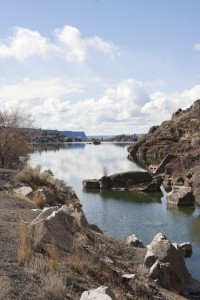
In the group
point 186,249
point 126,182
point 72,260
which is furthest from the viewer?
point 126,182

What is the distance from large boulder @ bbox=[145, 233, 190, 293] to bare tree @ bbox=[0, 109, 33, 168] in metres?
34.1

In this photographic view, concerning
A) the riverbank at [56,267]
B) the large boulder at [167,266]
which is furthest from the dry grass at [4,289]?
the large boulder at [167,266]

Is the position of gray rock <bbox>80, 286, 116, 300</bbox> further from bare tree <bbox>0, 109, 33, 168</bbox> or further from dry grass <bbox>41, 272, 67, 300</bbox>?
bare tree <bbox>0, 109, 33, 168</bbox>

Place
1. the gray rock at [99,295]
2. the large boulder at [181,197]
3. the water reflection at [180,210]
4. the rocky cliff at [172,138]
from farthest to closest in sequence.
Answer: the rocky cliff at [172,138] < the large boulder at [181,197] < the water reflection at [180,210] < the gray rock at [99,295]

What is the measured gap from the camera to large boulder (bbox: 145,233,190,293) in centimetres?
1396

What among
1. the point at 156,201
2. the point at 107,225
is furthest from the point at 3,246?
the point at 156,201

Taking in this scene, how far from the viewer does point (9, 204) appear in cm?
1761

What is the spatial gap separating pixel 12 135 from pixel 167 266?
122 ft

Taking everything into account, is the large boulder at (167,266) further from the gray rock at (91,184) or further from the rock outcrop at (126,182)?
the gray rock at (91,184)

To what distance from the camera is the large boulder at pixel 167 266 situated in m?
14.0

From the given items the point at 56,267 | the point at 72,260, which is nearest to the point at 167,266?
the point at 72,260

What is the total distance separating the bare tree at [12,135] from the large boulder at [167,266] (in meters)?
34.1

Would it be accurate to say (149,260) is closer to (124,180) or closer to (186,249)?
(186,249)

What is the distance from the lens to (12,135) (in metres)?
49.5
